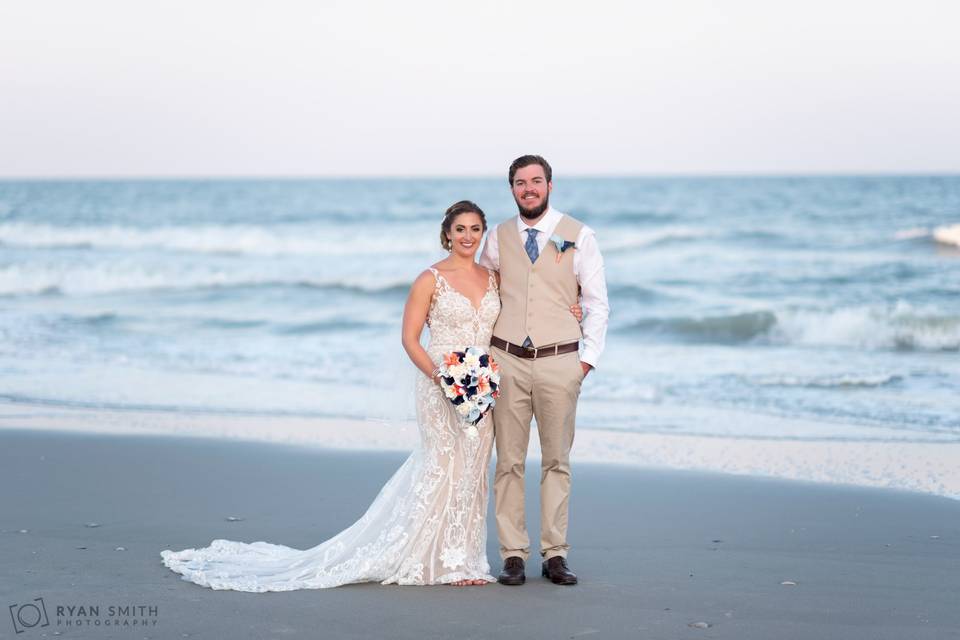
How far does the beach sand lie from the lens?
427 centimetres

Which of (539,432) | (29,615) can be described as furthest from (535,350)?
(29,615)

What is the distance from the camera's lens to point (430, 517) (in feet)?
16.0

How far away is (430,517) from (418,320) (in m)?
0.91

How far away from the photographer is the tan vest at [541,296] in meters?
4.86

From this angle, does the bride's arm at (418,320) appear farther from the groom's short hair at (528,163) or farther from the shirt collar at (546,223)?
the groom's short hair at (528,163)

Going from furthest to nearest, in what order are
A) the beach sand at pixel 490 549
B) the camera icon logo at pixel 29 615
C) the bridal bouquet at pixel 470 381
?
the bridal bouquet at pixel 470 381 < the beach sand at pixel 490 549 < the camera icon logo at pixel 29 615

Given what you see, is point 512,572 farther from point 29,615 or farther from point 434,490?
point 29,615

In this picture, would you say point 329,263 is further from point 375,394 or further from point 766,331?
point 375,394

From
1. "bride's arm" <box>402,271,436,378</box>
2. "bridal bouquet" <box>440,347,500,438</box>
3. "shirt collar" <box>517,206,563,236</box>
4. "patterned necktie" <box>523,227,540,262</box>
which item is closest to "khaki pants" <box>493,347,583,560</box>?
"bridal bouquet" <box>440,347,500,438</box>

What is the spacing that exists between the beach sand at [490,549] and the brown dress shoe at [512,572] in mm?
58

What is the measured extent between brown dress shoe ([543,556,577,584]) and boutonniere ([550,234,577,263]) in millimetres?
1382

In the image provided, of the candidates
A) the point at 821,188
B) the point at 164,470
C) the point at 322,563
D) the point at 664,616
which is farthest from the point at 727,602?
the point at 821,188

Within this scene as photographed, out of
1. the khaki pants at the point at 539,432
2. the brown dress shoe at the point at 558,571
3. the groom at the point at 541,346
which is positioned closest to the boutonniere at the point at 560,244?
the groom at the point at 541,346

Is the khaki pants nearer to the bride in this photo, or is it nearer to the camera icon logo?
the bride
